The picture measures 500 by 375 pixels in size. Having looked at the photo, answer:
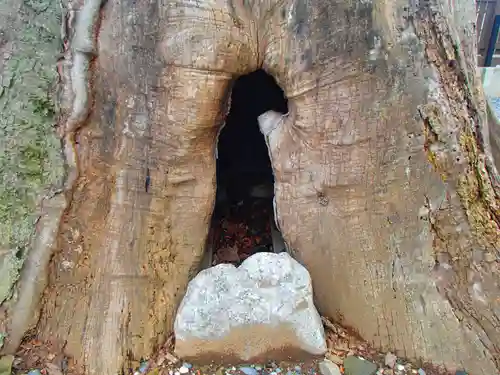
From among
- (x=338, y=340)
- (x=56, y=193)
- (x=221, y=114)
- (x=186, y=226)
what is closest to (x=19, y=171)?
(x=56, y=193)

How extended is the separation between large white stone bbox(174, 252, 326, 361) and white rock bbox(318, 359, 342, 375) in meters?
0.04

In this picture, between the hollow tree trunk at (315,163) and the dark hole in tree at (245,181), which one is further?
the dark hole in tree at (245,181)

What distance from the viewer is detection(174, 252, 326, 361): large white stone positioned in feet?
4.85

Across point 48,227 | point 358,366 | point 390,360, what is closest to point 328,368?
point 358,366

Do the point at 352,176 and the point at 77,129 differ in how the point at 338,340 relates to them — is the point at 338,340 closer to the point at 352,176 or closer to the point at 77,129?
the point at 352,176

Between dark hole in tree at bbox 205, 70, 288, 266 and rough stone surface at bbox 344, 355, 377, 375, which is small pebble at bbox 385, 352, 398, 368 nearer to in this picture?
rough stone surface at bbox 344, 355, 377, 375

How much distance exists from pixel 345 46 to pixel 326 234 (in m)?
0.64

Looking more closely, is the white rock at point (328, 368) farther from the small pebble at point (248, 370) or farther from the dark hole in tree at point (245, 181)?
the dark hole in tree at point (245, 181)

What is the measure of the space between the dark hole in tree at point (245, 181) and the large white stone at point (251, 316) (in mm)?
552

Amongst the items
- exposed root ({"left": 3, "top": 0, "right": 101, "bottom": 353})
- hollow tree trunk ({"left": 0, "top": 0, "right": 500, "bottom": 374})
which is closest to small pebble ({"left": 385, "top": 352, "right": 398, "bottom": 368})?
hollow tree trunk ({"left": 0, "top": 0, "right": 500, "bottom": 374})

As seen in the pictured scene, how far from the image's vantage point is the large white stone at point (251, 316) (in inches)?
58.2

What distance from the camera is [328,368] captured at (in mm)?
1499

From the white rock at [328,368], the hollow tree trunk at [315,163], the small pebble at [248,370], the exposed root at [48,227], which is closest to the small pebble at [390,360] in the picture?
the hollow tree trunk at [315,163]

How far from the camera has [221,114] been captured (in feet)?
5.30
